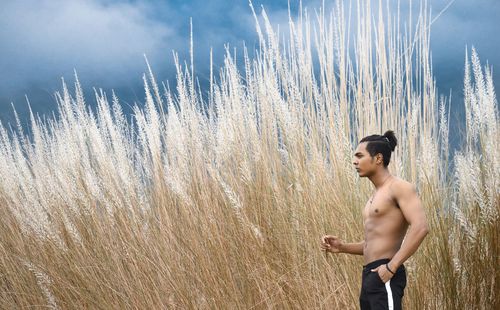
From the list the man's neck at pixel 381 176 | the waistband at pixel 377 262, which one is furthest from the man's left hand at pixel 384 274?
the man's neck at pixel 381 176

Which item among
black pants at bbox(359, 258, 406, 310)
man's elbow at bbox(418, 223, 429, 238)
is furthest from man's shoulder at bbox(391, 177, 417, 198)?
black pants at bbox(359, 258, 406, 310)

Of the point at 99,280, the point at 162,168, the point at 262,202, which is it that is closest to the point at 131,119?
the point at 162,168

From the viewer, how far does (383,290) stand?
5.98ft

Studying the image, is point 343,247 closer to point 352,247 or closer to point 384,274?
point 352,247

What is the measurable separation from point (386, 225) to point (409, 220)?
0.30 feet

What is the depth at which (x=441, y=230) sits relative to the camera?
285cm

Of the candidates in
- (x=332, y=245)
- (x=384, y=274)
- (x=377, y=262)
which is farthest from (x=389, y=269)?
(x=332, y=245)

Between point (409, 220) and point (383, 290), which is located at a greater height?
point (409, 220)

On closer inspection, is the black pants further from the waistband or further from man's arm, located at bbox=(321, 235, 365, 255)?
man's arm, located at bbox=(321, 235, 365, 255)

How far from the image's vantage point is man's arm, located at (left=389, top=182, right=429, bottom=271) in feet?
5.68

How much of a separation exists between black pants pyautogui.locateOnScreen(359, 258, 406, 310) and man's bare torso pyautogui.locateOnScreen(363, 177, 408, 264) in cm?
3

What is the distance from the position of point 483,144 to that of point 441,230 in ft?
1.60

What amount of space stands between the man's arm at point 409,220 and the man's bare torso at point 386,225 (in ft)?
0.11

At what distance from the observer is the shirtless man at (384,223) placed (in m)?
1.81
